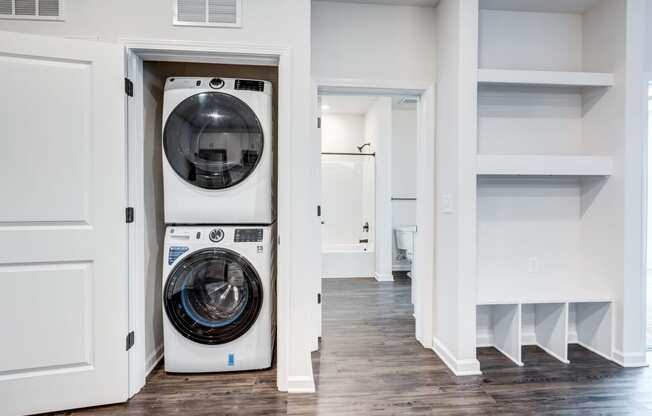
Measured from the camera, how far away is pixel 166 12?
2.00 m

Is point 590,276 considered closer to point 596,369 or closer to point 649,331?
point 596,369

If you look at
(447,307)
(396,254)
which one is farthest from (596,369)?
(396,254)

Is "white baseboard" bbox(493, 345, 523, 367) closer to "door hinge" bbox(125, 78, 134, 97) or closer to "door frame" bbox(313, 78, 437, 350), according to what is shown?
"door frame" bbox(313, 78, 437, 350)

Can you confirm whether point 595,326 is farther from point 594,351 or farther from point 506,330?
point 506,330

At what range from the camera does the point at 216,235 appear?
7.34 ft

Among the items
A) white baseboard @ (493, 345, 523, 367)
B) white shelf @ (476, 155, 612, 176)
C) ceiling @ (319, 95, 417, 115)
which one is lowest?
white baseboard @ (493, 345, 523, 367)

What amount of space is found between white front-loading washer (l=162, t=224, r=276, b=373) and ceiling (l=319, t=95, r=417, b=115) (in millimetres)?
3233

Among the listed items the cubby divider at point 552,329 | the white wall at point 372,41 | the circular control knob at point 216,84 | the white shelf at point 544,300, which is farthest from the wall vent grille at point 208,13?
the cubby divider at point 552,329

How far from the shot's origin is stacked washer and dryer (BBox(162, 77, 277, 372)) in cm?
221

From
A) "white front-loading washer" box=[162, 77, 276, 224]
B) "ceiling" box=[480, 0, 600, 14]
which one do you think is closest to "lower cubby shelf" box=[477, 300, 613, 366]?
"white front-loading washer" box=[162, 77, 276, 224]

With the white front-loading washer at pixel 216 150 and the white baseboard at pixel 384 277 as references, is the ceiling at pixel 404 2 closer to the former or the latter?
the white front-loading washer at pixel 216 150

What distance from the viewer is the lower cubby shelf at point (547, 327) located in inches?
97.1

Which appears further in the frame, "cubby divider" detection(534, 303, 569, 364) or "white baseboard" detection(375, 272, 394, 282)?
"white baseboard" detection(375, 272, 394, 282)

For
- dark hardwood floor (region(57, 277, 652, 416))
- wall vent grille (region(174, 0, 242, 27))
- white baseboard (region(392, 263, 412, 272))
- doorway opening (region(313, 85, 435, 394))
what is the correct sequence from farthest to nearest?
white baseboard (region(392, 263, 412, 272))
doorway opening (region(313, 85, 435, 394))
wall vent grille (region(174, 0, 242, 27))
dark hardwood floor (region(57, 277, 652, 416))
